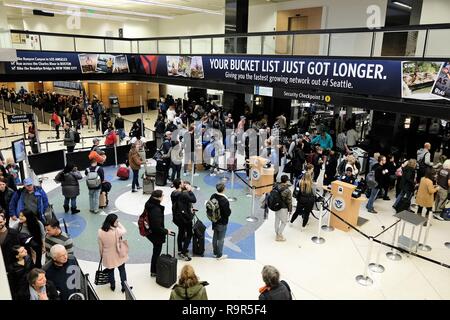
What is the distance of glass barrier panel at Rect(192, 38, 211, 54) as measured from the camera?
15.4 meters

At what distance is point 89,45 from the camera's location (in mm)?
17844

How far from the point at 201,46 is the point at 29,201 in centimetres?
1103

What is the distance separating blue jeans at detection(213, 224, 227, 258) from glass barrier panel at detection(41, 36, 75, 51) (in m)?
13.9

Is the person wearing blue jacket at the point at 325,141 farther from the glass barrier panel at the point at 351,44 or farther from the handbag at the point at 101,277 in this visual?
the handbag at the point at 101,277

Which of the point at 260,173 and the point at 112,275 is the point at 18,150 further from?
the point at 260,173

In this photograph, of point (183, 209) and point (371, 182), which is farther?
point (371, 182)

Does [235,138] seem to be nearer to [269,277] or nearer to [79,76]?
[79,76]

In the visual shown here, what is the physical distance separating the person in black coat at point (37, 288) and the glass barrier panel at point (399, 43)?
9.23m

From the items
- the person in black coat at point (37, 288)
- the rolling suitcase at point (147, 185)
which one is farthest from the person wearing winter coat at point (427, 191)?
the person in black coat at point (37, 288)

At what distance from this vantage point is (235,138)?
14.4m

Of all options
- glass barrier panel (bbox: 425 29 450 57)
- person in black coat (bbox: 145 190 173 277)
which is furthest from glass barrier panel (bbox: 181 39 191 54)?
person in black coat (bbox: 145 190 173 277)

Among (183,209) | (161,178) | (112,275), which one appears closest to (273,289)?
(183,209)

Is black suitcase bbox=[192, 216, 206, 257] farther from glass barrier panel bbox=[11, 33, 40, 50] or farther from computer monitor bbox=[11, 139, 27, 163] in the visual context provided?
glass barrier panel bbox=[11, 33, 40, 50]

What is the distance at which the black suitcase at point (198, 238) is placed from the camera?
6.95 meters
